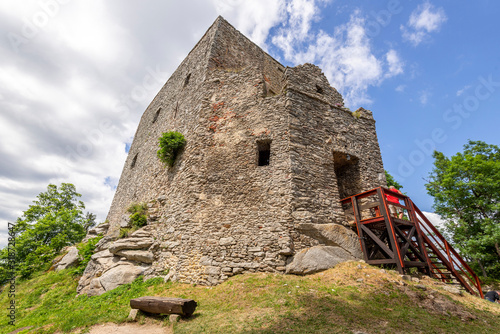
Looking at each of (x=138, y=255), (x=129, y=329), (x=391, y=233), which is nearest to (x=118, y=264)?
(x=138, y=255)

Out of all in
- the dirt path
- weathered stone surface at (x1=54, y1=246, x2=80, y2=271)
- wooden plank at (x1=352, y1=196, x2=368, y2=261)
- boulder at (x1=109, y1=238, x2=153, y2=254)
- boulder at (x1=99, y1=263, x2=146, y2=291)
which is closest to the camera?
the dirt path

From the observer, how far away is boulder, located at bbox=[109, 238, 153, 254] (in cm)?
1005

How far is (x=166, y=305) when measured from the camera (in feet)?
18.5

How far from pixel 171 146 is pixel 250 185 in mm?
4856

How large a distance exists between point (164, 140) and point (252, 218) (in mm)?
6175

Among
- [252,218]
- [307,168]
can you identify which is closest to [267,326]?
[252,218]

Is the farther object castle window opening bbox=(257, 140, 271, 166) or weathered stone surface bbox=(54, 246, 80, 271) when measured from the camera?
weathered stone surface bbox=(54, 246, 80, 271)

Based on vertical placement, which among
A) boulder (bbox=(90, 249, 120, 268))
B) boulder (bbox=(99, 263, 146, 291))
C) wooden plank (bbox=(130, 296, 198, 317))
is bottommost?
wooden plank (bbox=(130, 296, 198, 317))

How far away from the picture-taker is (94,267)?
421 inches

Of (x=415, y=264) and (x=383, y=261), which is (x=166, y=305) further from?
(x=415, y=264)

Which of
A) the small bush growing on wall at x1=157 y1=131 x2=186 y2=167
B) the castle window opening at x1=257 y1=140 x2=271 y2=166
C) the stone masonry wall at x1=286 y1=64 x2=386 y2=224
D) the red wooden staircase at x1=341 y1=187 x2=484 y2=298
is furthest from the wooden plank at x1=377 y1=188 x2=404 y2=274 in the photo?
the small bush growing on wall at x1=157 y1=131 x2=186 y2=167

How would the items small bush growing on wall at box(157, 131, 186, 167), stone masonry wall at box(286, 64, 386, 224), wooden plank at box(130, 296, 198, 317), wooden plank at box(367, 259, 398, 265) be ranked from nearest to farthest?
wooden plank at box(130, 296, 198, 317) < wooden plank at box(367, 259, 398, 265) < stone masonry wall at box(286, 64, 386, 224) < small bush growing on wall at box(157, 131, 186, 167)

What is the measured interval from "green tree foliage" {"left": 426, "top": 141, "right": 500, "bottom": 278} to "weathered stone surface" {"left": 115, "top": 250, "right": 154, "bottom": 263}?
1764 cm

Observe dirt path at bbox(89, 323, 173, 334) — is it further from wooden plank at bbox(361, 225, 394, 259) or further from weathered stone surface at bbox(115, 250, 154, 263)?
wooden plank at bbox(361, 225, 394, 259)
